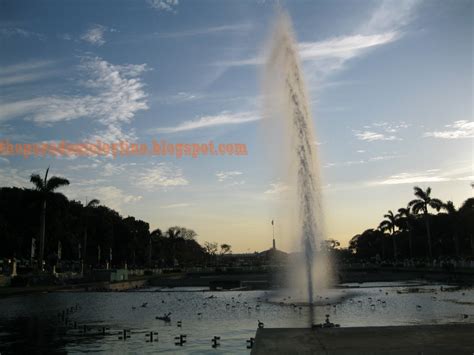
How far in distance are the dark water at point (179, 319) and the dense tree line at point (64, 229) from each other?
22433mm

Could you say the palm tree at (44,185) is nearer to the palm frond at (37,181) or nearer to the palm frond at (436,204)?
the palm frond at (37,181)

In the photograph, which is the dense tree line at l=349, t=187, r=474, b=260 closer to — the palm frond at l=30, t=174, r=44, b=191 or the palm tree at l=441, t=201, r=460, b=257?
the palm tree at l=441, t=201, r=460, b=257

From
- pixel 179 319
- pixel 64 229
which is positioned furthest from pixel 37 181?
pixel 179 319

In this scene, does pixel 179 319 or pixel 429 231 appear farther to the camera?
pixel 429 231

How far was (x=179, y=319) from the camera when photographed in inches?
969

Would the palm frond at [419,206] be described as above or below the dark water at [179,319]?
above

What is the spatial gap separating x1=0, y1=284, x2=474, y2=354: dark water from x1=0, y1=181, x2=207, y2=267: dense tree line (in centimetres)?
2243

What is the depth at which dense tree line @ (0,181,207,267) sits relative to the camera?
57.0 m

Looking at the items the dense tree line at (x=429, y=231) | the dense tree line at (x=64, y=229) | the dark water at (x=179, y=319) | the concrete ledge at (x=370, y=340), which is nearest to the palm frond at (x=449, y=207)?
the dense tree line at (x=429, y=231)

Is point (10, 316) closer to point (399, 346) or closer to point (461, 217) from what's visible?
point (399, 346)

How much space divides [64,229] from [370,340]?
82306 mm

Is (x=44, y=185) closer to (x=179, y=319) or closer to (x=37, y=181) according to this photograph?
(x=37, y=181)

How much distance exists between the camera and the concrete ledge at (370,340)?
10539 mm

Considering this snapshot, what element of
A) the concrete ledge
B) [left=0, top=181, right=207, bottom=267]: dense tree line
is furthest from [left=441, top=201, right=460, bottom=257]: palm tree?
the concrete ledge
